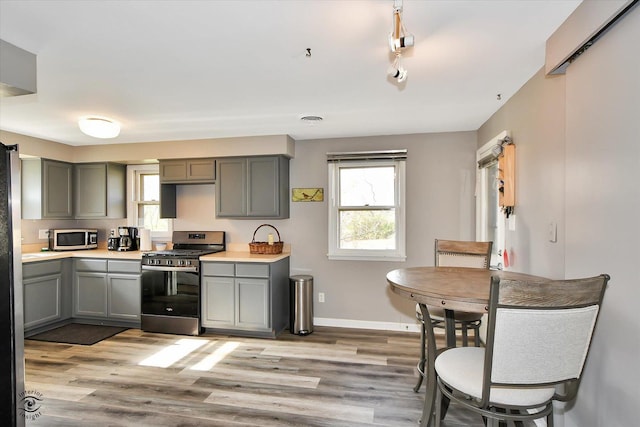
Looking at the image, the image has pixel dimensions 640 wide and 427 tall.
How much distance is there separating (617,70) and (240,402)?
2.89 meters

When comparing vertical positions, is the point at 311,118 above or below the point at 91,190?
above

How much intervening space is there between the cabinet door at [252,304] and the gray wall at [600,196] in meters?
2.59

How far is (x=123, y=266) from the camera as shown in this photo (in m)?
4.02

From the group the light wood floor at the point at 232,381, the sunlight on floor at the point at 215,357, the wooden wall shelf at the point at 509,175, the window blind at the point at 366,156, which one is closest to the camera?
the light wood floor at the point at 232,381

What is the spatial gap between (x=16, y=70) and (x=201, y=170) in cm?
225

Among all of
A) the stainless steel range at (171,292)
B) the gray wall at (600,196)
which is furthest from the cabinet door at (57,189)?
the gray wall at (600,196)

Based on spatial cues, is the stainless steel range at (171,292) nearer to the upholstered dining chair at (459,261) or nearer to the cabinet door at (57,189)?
the cabinet door at (57,189)

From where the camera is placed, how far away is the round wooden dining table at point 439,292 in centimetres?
161

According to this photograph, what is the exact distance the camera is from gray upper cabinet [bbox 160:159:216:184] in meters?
4.11

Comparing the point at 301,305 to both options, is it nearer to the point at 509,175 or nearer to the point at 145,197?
the point at 509,175

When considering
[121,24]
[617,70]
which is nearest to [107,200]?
[121,24]

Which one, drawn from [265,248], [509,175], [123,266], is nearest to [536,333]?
[509,175]

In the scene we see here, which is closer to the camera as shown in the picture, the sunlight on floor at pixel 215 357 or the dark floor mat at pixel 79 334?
the sunlight on floor at pixel 215 357

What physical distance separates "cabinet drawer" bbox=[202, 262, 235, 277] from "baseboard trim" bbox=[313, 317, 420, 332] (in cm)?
123
